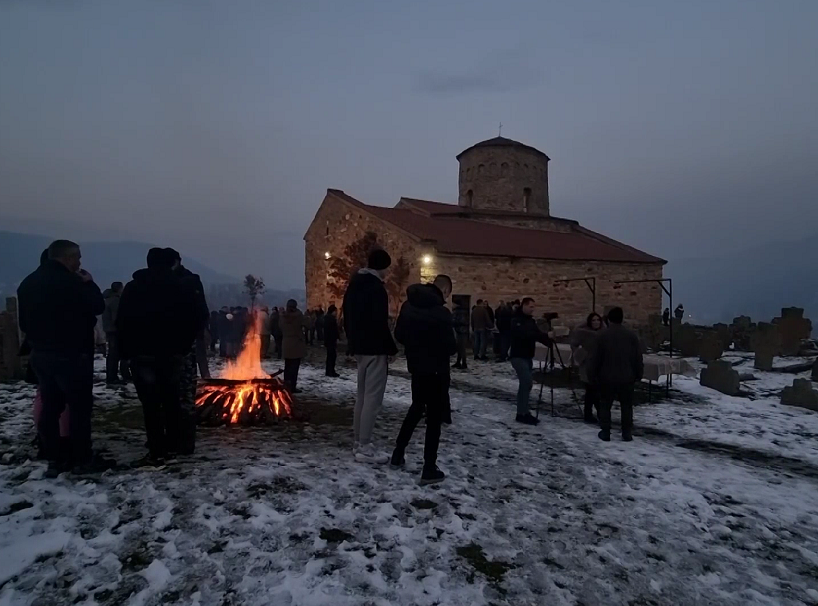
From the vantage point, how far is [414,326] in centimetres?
473

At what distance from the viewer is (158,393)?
4.50 metres

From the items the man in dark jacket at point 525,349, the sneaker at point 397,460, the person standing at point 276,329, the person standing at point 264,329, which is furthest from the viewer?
the person standing at point 276,329

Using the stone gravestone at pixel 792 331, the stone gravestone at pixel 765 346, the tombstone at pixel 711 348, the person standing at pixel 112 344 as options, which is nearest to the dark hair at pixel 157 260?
the person standing at pixel 112 344

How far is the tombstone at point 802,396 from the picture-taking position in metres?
8.92

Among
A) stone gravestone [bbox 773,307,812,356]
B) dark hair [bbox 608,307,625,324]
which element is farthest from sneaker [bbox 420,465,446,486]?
stone gravestone [bbox 773,307,812,356]

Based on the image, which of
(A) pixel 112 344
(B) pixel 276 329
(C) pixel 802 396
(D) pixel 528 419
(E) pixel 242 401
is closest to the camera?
(E) pixel 242 401

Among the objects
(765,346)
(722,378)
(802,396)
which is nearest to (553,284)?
(765,346)

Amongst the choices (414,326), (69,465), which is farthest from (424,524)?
(69,465)

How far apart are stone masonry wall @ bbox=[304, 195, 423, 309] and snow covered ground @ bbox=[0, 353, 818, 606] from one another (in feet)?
53.2

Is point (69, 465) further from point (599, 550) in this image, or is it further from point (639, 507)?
point (639, 507)

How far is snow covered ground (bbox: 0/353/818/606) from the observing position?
2.96 m

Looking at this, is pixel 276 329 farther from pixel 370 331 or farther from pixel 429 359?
pixel 429 359

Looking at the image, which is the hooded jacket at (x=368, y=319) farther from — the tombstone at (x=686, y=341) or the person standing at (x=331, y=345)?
the tombstone at (x=686, y=341)

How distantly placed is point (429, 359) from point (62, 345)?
3238mm
